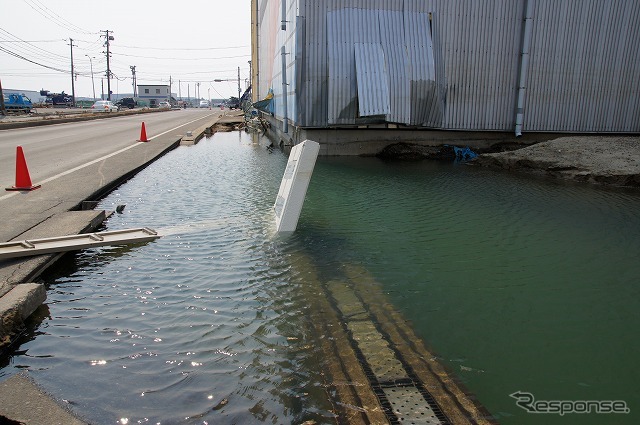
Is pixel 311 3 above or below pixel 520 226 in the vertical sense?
above

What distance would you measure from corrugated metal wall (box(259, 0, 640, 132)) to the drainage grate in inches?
517

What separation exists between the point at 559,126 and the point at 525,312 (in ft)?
50.6

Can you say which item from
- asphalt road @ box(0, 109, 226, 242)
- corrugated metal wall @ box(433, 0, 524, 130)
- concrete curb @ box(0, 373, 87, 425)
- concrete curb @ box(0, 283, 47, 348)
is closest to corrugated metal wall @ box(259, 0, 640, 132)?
corrugated metal wall @ box(433, 0, 524, 130)

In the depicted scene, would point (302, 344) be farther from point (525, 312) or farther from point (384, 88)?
point (384, 88)

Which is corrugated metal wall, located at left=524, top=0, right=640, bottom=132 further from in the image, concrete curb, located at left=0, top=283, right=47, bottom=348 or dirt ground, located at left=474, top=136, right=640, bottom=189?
concrete curb, located at left=0, top=283, right=47, bottom=348

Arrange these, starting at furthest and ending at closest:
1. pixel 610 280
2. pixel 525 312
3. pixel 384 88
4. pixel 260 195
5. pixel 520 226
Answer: pixel 384 88
pixel 260 195
pixel 520 226
pixel 610 280
pixel 525 312

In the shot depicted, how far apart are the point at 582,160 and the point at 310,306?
11.9 metres

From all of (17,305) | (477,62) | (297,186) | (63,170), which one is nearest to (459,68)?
(477,62)

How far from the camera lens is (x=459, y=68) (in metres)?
16.8

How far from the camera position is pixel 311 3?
15.7 m

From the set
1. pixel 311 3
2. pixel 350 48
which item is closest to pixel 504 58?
pixel 350 48

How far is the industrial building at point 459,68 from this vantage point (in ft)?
51.7

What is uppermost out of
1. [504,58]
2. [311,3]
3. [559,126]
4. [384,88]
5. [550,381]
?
[311,3]

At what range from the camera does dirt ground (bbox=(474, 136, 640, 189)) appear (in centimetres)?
1222
